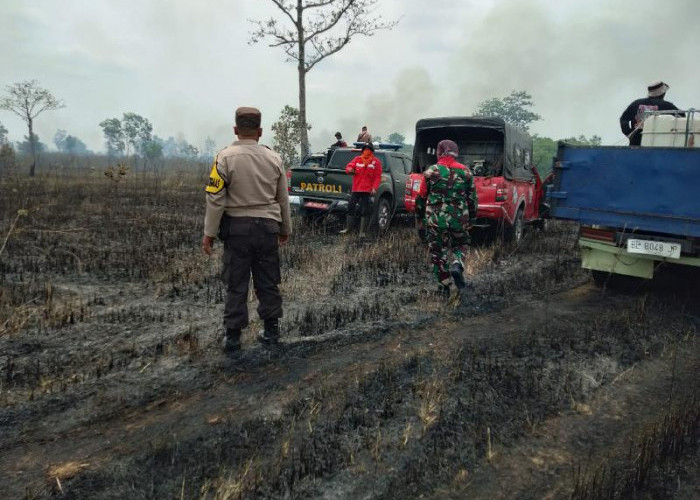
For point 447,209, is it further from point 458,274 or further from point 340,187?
point 340,187

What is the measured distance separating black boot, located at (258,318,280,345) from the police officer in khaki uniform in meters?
0.23

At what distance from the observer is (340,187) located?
9.82 m

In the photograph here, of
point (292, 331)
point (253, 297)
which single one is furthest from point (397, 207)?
point (292, 331)

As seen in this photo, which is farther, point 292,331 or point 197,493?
point 292,331

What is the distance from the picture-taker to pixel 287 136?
19.7 metres

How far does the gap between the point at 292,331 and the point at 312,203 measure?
5.89 m

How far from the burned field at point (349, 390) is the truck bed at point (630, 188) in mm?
971

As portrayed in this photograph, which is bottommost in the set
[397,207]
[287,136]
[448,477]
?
[448,477]

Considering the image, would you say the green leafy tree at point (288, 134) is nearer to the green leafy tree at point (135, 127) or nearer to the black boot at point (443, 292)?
the black boot at point (443, 292)

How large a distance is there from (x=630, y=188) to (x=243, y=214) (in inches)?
168

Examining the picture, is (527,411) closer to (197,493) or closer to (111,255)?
(197,493)

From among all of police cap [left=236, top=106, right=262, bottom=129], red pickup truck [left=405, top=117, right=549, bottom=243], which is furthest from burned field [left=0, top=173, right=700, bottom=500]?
red pickup truck [left=405, top=117, right=549, bottom=243]

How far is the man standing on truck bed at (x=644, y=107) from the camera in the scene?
6.78 m

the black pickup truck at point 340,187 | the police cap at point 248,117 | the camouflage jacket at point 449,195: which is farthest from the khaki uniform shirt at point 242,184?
the black pickup truck at point 340,187
